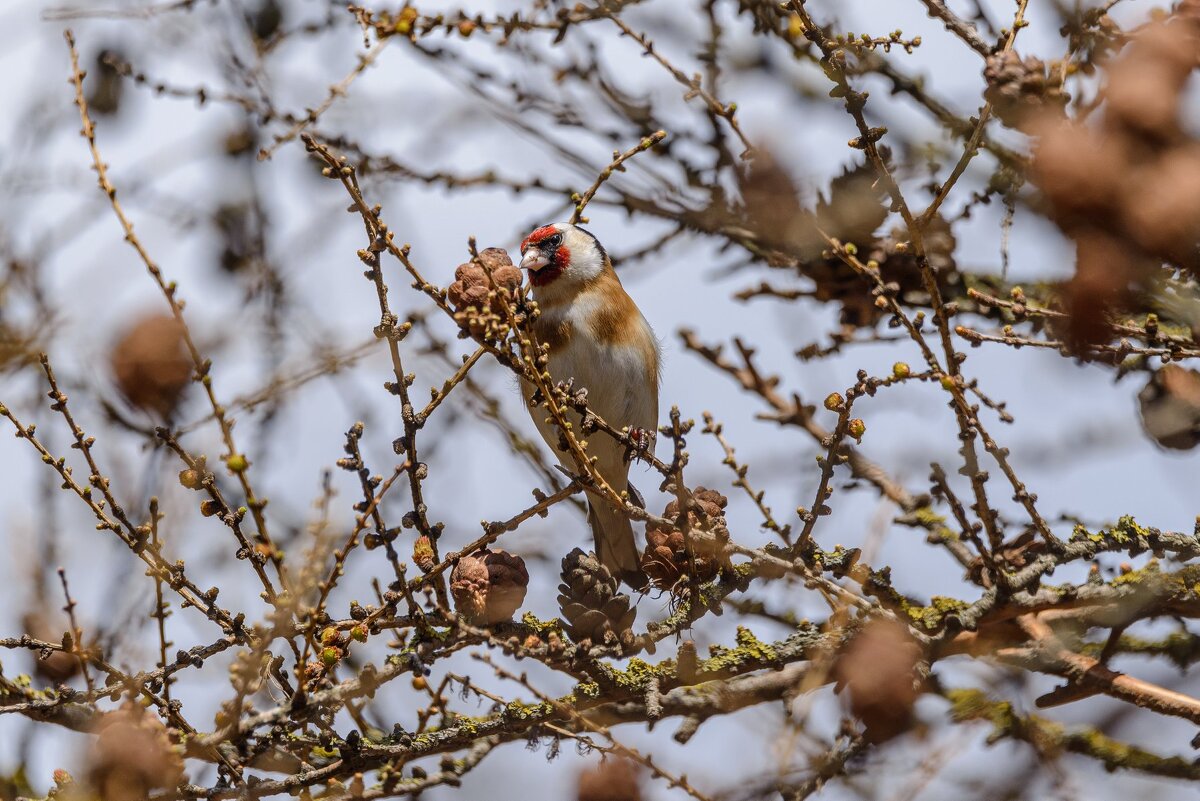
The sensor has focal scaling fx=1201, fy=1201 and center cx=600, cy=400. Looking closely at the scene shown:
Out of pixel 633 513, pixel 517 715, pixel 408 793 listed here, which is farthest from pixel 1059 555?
pixel 408 793

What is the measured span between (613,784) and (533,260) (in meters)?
2.18

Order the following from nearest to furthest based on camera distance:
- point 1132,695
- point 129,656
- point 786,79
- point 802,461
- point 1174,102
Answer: point 1174,102
point 1132,695
point 129,656
point 802,461
point 786,79

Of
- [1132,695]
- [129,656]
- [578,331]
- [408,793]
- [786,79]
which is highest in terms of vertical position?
[786,79]

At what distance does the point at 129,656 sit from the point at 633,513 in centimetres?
145

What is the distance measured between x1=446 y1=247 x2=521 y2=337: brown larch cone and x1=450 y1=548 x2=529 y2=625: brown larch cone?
566 mm

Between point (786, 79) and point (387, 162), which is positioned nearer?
point (387, 162)

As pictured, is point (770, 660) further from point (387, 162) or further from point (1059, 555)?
point (387, 162)

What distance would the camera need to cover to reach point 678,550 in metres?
2.67

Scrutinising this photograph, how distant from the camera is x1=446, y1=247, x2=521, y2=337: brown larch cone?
210 centimetres

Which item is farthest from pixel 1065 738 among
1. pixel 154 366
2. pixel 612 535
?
pixel 154 366

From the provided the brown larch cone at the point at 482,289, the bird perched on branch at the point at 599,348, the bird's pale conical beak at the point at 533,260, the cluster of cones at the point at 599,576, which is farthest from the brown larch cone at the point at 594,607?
the bird's pale conical beak at the point at 533,260

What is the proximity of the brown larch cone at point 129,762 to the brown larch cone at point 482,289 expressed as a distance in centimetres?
85

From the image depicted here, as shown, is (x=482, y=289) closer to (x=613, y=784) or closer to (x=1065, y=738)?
(x=613, y=784)

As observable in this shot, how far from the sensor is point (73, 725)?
2604mm
